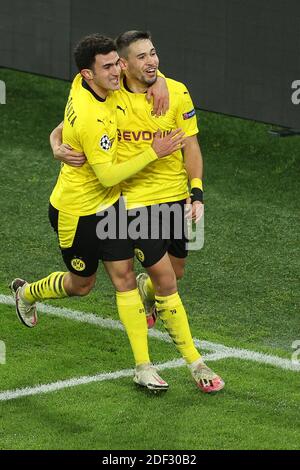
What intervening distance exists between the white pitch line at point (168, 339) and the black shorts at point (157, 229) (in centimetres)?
81

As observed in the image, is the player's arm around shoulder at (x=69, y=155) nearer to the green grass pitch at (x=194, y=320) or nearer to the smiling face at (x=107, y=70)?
the smiling face at (x=107, y=70)

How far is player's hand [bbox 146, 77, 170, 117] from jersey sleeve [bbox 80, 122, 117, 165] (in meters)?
0.43

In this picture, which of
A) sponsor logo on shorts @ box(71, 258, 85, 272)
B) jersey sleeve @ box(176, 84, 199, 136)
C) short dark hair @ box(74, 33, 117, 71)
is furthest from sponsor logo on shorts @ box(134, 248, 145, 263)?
short dark hair @ box(74, 33, 117, 71)

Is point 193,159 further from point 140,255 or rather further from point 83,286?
point 83,286

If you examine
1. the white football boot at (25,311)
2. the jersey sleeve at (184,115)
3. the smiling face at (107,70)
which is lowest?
the white football boot at (25,311)

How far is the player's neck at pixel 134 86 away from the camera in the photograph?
8430 mm

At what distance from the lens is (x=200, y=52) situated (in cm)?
1373

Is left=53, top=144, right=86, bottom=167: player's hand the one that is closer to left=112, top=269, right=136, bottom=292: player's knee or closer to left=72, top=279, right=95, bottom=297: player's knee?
left=112, top=269, right=136, bottom=292: player's knee

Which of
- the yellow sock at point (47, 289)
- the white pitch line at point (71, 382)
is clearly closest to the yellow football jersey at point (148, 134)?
the yellow sock at point (47, 289)

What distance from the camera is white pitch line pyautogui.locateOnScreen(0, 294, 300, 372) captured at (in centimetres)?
880

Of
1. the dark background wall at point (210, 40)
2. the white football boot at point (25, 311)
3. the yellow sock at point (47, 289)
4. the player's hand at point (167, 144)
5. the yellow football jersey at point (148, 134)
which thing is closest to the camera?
the player's hand at point (167, 144)

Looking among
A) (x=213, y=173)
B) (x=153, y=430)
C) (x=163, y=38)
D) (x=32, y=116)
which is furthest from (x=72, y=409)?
(x=32, y=116)

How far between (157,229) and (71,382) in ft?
3.55

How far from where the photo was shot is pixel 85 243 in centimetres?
842
